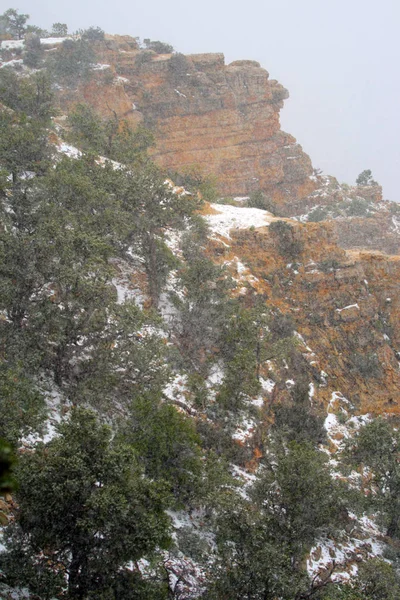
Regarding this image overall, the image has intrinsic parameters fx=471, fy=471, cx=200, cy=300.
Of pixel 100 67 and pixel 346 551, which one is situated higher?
pixel 100 67

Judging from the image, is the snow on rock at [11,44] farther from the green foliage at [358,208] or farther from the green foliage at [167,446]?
the green foliage at [167,446]

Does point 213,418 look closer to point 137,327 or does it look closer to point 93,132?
point 137,327

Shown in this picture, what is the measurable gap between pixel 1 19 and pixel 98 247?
222 ft

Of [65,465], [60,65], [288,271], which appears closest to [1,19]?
[60,65]

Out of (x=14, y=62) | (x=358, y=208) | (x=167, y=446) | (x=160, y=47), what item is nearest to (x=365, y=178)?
(x=358, y=208)

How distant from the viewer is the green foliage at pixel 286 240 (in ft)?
108

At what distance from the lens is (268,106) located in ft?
216

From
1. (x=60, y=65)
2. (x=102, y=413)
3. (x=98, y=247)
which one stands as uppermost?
(x=60, y=65)

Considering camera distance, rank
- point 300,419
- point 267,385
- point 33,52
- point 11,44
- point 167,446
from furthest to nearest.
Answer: point 11,44 < point 33,52 < point 267,385 < point 300,419 < point 167,446

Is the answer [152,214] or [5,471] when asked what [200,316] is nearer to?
[152,214]

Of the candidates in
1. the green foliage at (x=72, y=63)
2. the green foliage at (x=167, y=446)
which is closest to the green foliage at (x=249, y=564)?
the green foliage at (x=167, y=446)

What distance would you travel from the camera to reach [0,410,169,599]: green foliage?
777 cm

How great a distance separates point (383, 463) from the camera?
18.0 meters

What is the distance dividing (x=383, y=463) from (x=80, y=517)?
45.2 ft
